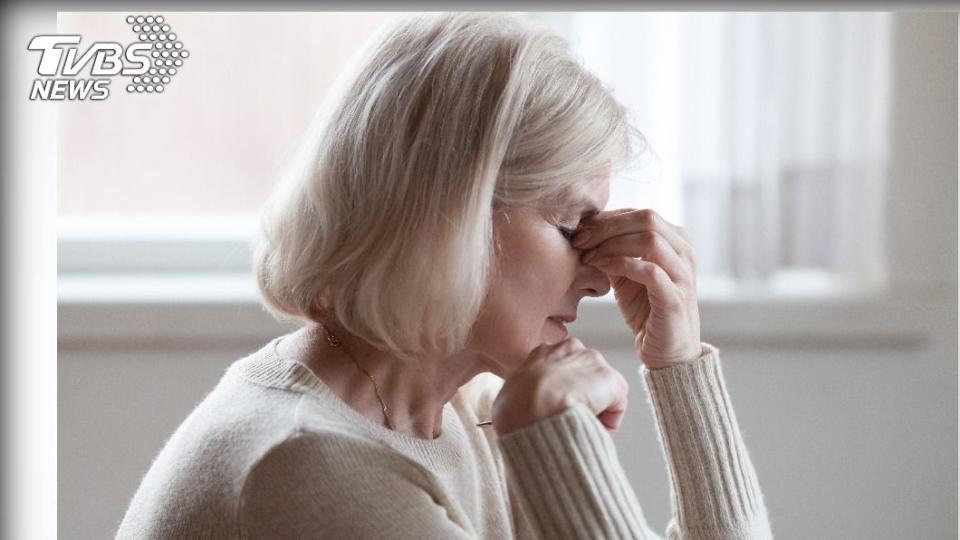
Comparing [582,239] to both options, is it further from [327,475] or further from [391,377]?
[327,475]

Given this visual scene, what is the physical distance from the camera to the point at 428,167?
108cm

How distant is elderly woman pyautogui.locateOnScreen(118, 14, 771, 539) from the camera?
100 cm

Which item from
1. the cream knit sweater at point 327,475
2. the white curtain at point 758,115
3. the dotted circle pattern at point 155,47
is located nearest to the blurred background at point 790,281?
the white curtain at point 758,115

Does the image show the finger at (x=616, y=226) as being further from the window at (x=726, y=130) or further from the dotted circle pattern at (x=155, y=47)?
the dotted circle pattern at (x=155, y=47)

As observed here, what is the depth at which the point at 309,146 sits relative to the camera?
1178 millimetres

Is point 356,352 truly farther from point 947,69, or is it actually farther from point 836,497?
point 947,69

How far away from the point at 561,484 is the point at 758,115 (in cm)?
130

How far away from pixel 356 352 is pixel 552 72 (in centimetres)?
39

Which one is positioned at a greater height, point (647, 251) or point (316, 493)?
point (647, 251)

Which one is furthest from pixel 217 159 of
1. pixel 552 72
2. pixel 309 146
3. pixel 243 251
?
pixel 552 72

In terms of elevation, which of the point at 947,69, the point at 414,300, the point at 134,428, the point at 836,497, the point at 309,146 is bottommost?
Result: the point at 836,497

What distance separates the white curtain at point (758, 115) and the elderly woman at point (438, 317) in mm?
841

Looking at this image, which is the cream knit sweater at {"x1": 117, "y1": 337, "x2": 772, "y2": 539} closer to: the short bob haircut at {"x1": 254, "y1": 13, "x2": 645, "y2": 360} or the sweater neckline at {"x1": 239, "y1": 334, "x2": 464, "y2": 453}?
the sweater neckline at {"x1": 239, "y1": 334, "x2": 464, "y2": 453}

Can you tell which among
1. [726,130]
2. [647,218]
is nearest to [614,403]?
[647,218]
